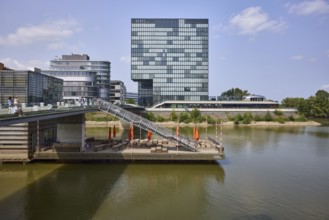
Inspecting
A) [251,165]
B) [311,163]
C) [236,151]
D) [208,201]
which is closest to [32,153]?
[208,201]

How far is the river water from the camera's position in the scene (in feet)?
86.4

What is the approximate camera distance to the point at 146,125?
165 feet

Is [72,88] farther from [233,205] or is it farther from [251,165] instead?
[233,205]

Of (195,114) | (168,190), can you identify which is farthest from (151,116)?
(168,190)

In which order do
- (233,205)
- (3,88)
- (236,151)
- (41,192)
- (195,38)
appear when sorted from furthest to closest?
(195,38) < (3,88) < (236,151) < (41,192) < (233,205)

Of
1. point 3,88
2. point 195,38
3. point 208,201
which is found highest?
point 195,38

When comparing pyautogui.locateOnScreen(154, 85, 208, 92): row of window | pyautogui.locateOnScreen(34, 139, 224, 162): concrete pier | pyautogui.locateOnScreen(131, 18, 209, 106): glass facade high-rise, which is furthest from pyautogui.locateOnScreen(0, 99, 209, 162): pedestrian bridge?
pyautogui.locateOnScreen(131, 18, 209, 106): glass facade high-rise

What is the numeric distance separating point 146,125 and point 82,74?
112 meters

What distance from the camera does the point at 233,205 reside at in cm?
2802

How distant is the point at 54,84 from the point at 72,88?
235 feet

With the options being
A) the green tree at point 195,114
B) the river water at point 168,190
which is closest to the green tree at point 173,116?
the green tree at point 195,114

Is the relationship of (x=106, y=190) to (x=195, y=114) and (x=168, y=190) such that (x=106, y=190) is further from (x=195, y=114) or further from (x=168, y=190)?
(x=195, y=114)

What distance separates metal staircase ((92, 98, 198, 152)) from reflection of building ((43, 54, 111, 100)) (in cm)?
10430

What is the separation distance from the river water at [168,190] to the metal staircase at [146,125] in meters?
3.83
